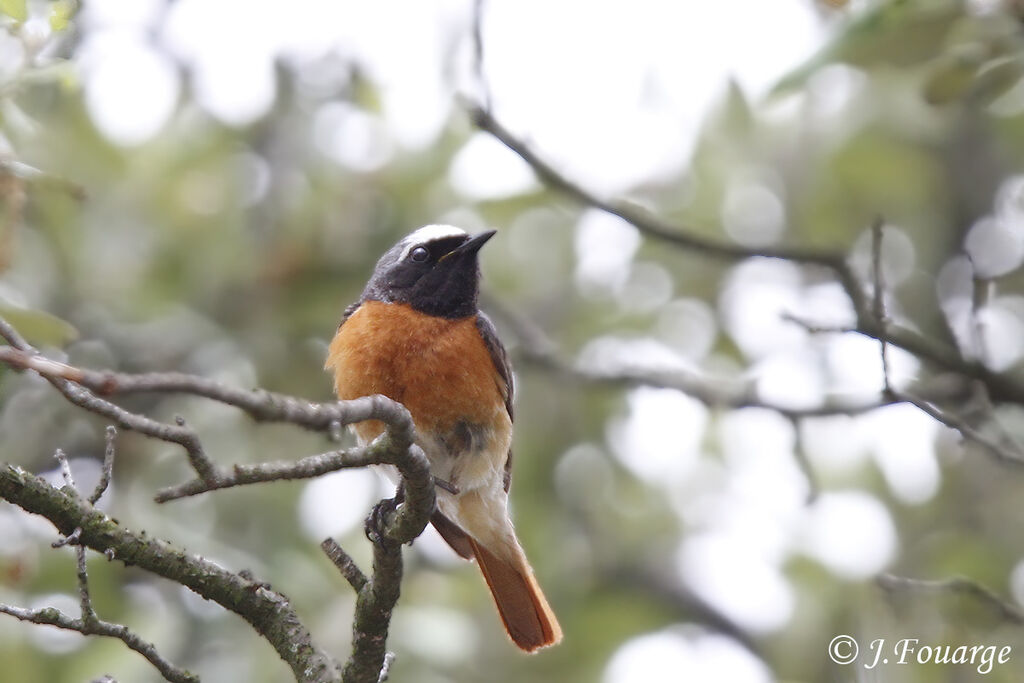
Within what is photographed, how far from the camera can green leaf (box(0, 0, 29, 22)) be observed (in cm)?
288

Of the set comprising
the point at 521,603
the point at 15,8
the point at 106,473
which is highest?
the point at 15,8

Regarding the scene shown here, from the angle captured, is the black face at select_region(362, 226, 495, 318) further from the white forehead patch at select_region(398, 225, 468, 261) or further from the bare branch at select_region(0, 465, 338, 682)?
the bare branch at select_region(0, 465, 338, 682)

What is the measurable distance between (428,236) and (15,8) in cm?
250

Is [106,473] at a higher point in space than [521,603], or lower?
higher

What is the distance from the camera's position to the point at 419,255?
202 inches

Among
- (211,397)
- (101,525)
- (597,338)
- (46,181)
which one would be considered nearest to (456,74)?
(597,338)

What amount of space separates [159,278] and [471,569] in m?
2.55

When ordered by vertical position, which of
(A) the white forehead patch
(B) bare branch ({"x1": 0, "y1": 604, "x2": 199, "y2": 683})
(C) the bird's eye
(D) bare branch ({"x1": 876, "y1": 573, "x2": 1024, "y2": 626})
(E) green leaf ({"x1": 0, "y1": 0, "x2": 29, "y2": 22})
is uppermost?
(A) the white forehead patch

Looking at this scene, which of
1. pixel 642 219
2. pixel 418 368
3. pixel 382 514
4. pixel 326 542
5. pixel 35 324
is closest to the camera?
pixel 35 324

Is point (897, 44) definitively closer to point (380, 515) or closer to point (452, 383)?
point (452, 383)

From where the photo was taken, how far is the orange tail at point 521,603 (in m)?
4.91

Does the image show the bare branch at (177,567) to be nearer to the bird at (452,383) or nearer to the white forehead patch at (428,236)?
the bird at (452,383)

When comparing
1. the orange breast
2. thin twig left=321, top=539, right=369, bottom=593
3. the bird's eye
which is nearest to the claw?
thin twig left=321, top=539, right=369, bottom=593

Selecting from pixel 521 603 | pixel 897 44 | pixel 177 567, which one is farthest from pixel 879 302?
pixel 177 567
